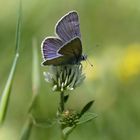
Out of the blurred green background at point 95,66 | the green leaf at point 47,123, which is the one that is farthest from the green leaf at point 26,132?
the blurred green background at point 95,66

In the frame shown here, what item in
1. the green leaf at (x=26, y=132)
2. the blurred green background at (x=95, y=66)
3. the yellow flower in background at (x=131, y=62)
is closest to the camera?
the green leaf at (x=26, y=132)

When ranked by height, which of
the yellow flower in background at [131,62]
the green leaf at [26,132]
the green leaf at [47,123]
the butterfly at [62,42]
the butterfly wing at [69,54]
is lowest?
the yellow flower in background at [131,62]

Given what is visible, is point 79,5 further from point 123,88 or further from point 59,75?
point 59,75

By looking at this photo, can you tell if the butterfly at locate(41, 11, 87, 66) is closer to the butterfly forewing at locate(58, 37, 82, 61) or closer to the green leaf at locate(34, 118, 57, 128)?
the butterfly forewing at locate(58, 37, 82, 61)

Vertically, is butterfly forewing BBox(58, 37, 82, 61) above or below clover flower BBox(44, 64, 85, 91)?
above

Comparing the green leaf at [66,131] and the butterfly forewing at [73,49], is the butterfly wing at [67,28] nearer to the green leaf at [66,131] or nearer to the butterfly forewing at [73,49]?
the butterfly forewing at [73,49]

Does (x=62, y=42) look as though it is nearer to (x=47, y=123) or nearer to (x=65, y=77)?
(x=65, y=77)

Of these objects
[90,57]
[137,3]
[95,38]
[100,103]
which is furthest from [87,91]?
[137,3]

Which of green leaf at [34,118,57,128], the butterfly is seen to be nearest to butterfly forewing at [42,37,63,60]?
the butterfly
